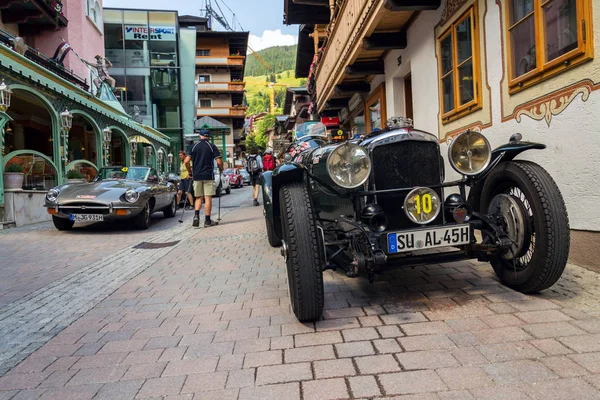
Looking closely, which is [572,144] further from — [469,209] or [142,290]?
[142,290]

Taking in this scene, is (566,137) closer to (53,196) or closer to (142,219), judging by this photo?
(142,219)

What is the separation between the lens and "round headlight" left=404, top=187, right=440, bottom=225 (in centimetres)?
282

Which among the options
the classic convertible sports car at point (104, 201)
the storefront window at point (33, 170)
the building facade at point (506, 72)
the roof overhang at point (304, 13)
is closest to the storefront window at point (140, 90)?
the roof overhang at point (304, 13)

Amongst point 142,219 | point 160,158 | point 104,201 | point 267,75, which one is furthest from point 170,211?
point 267,75

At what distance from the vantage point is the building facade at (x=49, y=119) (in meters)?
8.55

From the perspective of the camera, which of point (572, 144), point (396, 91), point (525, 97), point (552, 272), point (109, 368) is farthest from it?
point (396, 91)

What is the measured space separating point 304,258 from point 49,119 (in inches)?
506

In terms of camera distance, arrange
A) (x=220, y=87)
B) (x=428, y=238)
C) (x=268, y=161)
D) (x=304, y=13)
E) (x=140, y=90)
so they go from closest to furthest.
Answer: (x=428, y=238)
(x=268, y=161)
(x=304, y=13)
(x=140, y=90)
(x=220, y=87)

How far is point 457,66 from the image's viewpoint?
18.9ft

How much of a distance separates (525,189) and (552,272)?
0.59 meters

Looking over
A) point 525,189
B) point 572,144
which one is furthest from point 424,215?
point 572,144

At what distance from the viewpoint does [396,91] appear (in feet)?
28.5

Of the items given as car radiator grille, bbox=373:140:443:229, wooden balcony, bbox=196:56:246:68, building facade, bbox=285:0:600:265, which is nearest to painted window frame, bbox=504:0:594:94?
building facade, bbox=285:0:600:265

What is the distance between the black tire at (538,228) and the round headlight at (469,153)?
0.23 metres
